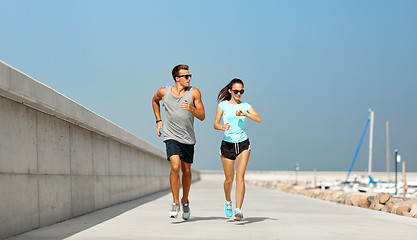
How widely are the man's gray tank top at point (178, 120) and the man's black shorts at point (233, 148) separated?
0.48m

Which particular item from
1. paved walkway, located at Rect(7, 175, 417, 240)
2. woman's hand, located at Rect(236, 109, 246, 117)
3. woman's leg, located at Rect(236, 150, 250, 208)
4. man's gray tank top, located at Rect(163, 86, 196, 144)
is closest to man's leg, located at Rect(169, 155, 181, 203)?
man's gray tank top, located at Rect(163, 86, 196, 144)

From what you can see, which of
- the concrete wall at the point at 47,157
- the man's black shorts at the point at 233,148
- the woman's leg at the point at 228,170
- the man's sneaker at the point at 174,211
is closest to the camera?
the concrete wall at the point at 47,157

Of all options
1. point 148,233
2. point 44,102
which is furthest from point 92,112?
point 148,233

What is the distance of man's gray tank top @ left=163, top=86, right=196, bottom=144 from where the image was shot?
898 cm

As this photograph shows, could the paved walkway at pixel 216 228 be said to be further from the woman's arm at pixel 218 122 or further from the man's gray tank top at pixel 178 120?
the woman's arm at pixel 218 122

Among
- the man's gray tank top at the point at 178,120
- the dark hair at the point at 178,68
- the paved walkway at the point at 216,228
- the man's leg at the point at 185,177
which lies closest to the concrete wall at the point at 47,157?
the paved walkway at the point at 216,228

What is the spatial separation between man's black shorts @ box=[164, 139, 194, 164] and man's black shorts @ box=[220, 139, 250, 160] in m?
0.47

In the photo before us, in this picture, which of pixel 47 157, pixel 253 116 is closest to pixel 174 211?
pixel 253 116

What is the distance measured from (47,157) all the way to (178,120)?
185 centimetres

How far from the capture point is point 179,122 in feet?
29.5

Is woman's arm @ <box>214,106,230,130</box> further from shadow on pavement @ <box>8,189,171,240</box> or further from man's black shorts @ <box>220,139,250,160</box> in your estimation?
shadow on pavement @ <box>8,189,171,240</box>

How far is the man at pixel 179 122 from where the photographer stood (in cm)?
896

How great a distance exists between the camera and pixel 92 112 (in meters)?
Answer: 10.7

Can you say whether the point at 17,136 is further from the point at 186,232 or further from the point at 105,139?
the point at 105,139
